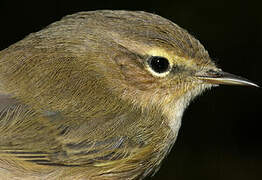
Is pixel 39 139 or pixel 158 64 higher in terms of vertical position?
pixel 158 64

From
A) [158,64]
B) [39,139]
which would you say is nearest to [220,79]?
[158,64]

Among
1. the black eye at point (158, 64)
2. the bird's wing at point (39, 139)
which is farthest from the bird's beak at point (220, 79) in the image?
the bird's wing at point (39, 139)

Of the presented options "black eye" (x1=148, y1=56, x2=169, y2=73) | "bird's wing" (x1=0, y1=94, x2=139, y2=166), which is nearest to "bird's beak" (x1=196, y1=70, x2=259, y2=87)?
"black eye" (x1=148, y1=56, x2=169, y2=73)

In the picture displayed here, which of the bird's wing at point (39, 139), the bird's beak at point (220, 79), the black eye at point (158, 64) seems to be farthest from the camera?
the bird's beak at point (220, 79)

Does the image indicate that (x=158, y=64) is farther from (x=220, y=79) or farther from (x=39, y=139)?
(x=39, y=139)

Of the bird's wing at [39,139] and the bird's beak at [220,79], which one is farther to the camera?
the bird's beak at [220,79]

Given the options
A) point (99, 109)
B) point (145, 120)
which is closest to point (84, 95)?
point (99, 109)

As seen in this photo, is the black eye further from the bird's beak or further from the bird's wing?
the bird's wing

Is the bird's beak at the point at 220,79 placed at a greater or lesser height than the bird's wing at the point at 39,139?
greater

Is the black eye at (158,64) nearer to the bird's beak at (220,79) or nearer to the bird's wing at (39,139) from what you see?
the bird's beak at (220,79)
